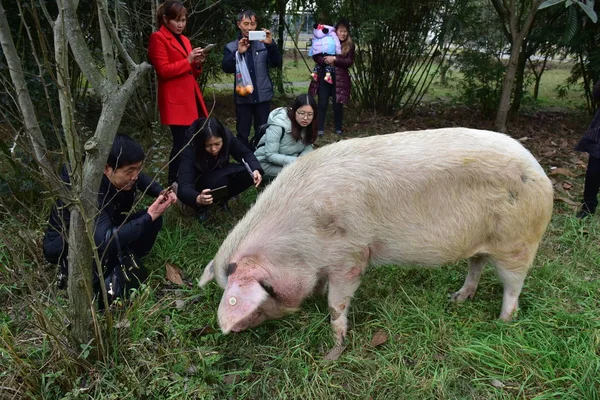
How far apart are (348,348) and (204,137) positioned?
7.12ft

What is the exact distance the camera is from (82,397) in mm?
2322

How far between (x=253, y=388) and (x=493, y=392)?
133cm

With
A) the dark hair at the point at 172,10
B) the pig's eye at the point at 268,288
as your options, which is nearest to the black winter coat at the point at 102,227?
the pig's eye at the point at 268,288

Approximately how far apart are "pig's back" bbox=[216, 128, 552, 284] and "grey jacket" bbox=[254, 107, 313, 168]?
160 centimetres

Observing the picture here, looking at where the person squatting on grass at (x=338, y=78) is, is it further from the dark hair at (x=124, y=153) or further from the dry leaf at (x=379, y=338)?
the dry leaf at (x=379, y=338)

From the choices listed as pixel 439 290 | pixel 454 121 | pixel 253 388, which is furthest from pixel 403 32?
pixel 253 388

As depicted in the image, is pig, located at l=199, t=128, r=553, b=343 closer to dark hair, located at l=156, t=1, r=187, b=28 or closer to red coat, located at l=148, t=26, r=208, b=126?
red coat, located at l=148, t=26, r=208, b=126

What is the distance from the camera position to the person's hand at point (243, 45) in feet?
16.4

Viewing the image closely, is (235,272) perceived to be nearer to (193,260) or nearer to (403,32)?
(193,260)

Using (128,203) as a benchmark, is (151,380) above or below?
below

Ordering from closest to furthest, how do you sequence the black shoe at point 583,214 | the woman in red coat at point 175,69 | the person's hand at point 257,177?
1. the person's hand at point 257,177
2. the woman in red coat at point 175,69
3. the black shoe at point 583,214

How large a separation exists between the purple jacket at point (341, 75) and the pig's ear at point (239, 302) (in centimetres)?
500

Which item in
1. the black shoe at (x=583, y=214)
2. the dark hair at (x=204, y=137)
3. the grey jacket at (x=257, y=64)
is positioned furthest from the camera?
the grey jacket at (x=257, y=64)

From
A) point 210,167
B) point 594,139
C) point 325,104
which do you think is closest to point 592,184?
point 594,139
